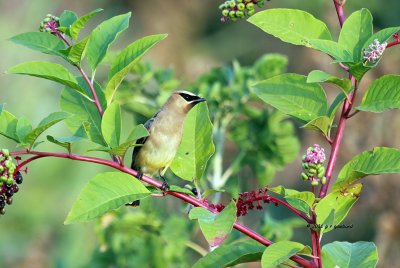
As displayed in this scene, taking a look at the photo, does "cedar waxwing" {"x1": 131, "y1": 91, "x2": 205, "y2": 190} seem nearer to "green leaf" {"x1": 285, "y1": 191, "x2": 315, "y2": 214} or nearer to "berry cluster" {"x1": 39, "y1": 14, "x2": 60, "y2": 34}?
"berry cluster" {"x1": 39, "y1": 14, "x2": 60, "y2": 34}

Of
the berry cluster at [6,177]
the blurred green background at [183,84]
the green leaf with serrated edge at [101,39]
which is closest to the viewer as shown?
the berry cluster at [6,177]

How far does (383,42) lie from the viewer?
169 cm

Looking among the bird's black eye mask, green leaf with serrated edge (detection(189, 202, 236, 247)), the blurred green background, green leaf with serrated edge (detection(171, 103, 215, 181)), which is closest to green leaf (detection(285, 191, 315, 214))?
green leaf with serrated edge (detection(189, 202, 236, 247))

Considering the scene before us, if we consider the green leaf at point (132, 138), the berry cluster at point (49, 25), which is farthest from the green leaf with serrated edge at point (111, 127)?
the berry cluster at point (49, 25)

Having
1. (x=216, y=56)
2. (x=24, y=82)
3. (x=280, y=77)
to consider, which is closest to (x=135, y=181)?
(x=280, y=77)

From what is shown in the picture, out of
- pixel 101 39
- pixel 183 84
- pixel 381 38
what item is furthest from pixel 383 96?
pixel 183 84

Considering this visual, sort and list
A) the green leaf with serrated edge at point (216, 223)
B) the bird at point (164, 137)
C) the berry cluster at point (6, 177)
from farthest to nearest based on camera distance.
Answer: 1. the bird at point (164, 137)
2. the berry cluster at point (6, 177)
3. the green leaf with serrated edge at point (216, 223)

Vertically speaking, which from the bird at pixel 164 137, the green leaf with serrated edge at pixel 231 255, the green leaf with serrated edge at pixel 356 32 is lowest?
the bird at pixel 164 137

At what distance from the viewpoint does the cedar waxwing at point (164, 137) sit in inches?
110

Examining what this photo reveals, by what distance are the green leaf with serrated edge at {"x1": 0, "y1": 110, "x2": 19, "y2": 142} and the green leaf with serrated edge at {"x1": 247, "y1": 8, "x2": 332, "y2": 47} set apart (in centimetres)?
55

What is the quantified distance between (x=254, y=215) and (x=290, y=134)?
2.01 metres

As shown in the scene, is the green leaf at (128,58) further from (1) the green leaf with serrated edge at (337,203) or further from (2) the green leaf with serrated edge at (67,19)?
(1) the green leaf with serrated edge at (337,203)

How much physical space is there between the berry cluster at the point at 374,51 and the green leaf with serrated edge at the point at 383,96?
9 centimetres

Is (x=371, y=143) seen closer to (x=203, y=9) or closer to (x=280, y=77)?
(x=280, y=77)
